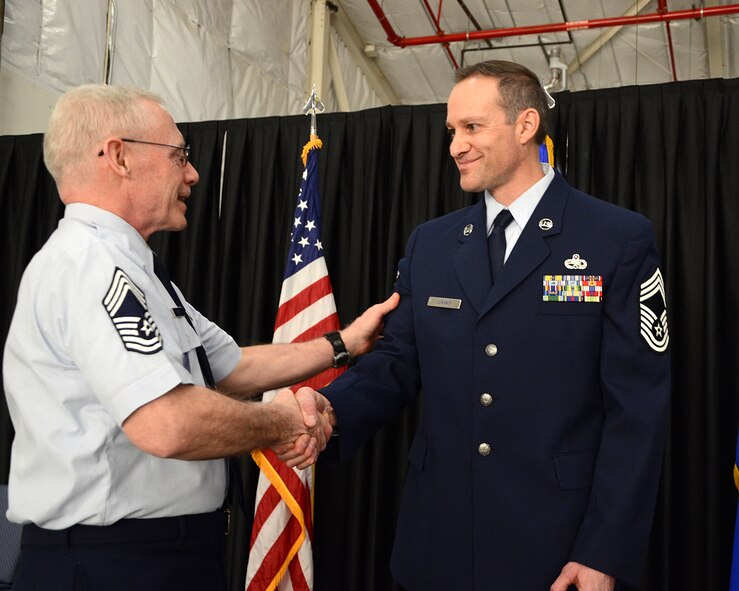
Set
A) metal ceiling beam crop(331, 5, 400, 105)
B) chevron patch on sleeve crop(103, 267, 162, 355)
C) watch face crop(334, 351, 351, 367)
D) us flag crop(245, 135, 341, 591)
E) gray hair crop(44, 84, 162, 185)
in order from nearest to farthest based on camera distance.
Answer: chevron patch on sleeve crop(103, 267, 162, 355)
gray hair crop(44, 84, 162, 185)
watch face crop(334, 351, 351, 367)
us flag crop(245, 135, 341, 591)
metal ceiling beam crop(331, 5, 400, 105)

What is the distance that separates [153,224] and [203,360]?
0.34 m

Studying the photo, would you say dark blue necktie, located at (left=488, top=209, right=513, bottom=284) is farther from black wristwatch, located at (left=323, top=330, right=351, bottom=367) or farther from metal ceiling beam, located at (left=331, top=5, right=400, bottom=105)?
metal ceiling beam, located at (left=331, top=5, right=400, bottom=105)

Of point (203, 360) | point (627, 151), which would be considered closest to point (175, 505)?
point (203, 360)

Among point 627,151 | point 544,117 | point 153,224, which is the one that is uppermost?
point 627,151

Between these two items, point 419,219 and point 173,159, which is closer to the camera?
point 173,159

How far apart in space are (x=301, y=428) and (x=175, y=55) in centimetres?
420

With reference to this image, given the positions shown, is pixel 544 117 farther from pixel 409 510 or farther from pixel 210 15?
pixel 210 15

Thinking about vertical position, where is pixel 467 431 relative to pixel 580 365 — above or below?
below

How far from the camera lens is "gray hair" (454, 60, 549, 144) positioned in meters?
2.16

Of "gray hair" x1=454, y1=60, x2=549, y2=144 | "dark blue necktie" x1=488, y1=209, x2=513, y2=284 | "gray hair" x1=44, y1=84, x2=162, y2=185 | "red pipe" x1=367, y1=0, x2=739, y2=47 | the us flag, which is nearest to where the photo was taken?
"gray hair" x1=44, y1=84, x2=162, y2=185

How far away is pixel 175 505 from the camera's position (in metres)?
1.70

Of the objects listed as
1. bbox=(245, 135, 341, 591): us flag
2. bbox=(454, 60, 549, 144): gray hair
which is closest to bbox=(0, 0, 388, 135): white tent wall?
bbox=(245, 135, 341, 591): us flag

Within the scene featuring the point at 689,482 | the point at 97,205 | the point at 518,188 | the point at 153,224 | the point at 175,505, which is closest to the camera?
the point at 175,505

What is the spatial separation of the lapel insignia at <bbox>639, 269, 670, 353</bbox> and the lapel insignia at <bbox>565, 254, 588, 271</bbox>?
139 mm
